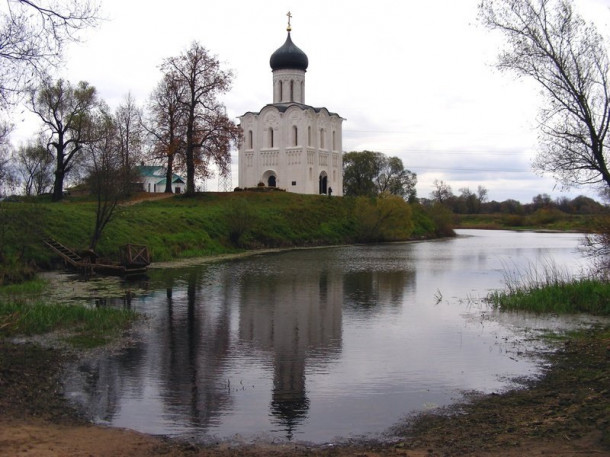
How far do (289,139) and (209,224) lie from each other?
947 inches

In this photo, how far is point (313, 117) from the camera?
2408 inches

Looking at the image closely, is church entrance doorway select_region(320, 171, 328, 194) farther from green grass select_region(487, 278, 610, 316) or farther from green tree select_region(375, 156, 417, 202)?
green grass select_region(487, 278, 610, 316)

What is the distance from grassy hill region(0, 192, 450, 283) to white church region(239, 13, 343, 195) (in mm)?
5730

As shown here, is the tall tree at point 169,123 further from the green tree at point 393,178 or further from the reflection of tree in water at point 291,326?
the green tree at point 393,178

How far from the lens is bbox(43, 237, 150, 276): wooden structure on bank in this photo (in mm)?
22656

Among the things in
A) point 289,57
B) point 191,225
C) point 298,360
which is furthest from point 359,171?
point 298,360

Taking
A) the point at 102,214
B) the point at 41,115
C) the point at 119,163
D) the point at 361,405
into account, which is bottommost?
the point at 361,405

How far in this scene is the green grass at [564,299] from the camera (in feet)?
50.8

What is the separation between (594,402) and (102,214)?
21.0 metres

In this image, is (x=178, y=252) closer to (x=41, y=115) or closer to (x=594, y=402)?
(x=41, y=115)

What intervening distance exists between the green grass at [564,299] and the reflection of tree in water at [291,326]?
15.2 ft

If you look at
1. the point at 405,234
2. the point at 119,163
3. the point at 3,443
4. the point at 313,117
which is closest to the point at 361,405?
the point at 3,443

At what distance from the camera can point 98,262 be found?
23469mm

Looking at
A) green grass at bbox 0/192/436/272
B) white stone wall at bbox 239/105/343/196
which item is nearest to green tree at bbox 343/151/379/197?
white stone wall at bbox 239/105/343/196
